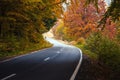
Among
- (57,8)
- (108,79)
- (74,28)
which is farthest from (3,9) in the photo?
(74,28)

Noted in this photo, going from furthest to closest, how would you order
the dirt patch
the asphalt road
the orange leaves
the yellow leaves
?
the orange leaves < the yellow leaves < the dirt patch < the asphalt road

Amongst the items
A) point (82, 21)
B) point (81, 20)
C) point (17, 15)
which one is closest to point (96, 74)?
point (17, 15)

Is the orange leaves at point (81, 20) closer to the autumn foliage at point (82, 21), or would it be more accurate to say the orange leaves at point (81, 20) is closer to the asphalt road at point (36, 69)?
the autumn foliage at point (82, 21)

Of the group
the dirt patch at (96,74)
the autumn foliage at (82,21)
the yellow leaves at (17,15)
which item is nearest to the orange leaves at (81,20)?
the autumn foliage at (82,21)

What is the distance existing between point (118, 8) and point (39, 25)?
50.6 feet

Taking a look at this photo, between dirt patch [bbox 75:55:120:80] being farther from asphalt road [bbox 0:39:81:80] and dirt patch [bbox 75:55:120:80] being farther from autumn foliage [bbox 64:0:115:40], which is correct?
autumn foliage [bbox 64:0:115:40]

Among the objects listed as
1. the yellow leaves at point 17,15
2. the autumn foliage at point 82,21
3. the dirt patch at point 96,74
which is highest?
the yellow leaves at point 17,15

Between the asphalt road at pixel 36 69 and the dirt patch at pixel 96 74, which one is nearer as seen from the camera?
the asphalt road at pixel 36 69

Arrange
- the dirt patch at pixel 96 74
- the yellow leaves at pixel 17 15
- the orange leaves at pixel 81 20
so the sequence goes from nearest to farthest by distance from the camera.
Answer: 1. the dirt patch at pixel 96 74
2. the yellow leaves at pixel 17 15
3. the orange leaves at pixel 81 20

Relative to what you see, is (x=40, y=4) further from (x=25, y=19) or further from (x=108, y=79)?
(x=108, y=79)

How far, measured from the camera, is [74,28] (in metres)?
58.2

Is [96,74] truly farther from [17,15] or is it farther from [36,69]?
[17,15]

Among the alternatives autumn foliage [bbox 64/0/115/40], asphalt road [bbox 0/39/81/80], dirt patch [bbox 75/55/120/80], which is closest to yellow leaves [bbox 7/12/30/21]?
A: asphalt road [bbox 0/39/81/80]

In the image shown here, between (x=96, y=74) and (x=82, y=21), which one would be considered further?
(x=82, y=21)
